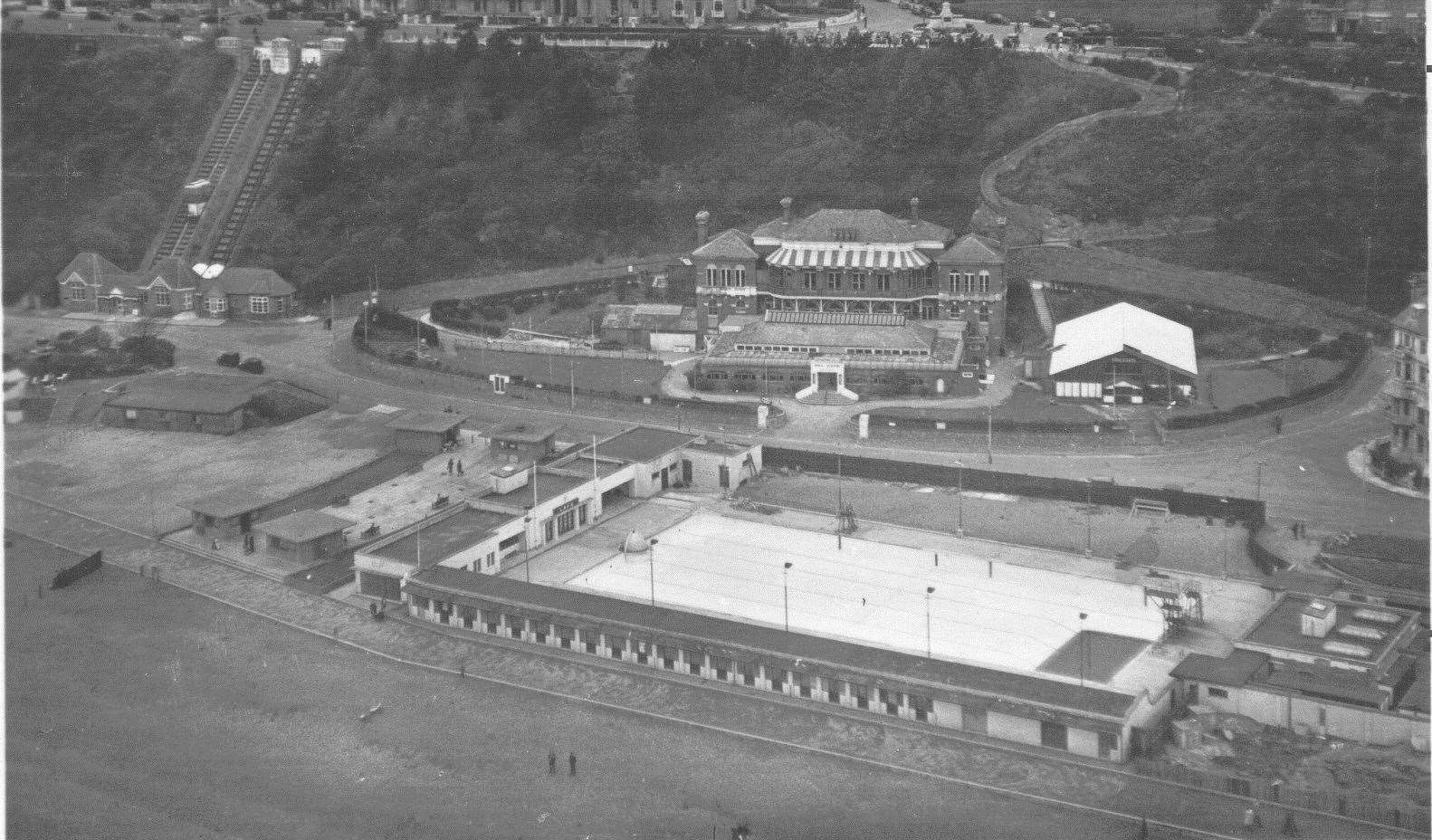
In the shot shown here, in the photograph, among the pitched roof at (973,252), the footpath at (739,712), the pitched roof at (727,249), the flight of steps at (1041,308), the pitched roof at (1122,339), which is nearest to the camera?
the footpath at (739,712)

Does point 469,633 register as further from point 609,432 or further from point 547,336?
point 547,336

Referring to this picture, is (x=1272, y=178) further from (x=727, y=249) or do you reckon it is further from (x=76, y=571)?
(x=76, y=571)

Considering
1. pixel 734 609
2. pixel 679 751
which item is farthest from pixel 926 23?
pixel 679 751

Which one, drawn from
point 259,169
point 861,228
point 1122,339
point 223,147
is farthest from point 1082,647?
point 223,147

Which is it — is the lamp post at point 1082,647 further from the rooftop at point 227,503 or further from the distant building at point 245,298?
the distant building at point 245,298

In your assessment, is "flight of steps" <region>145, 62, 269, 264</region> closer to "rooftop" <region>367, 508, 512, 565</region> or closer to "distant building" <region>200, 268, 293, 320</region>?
"distant building" <region>200, 268, 293, 320</region>

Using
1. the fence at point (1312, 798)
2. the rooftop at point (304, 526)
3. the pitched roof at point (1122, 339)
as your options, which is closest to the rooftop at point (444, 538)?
the rooftop at point (304, 526)
